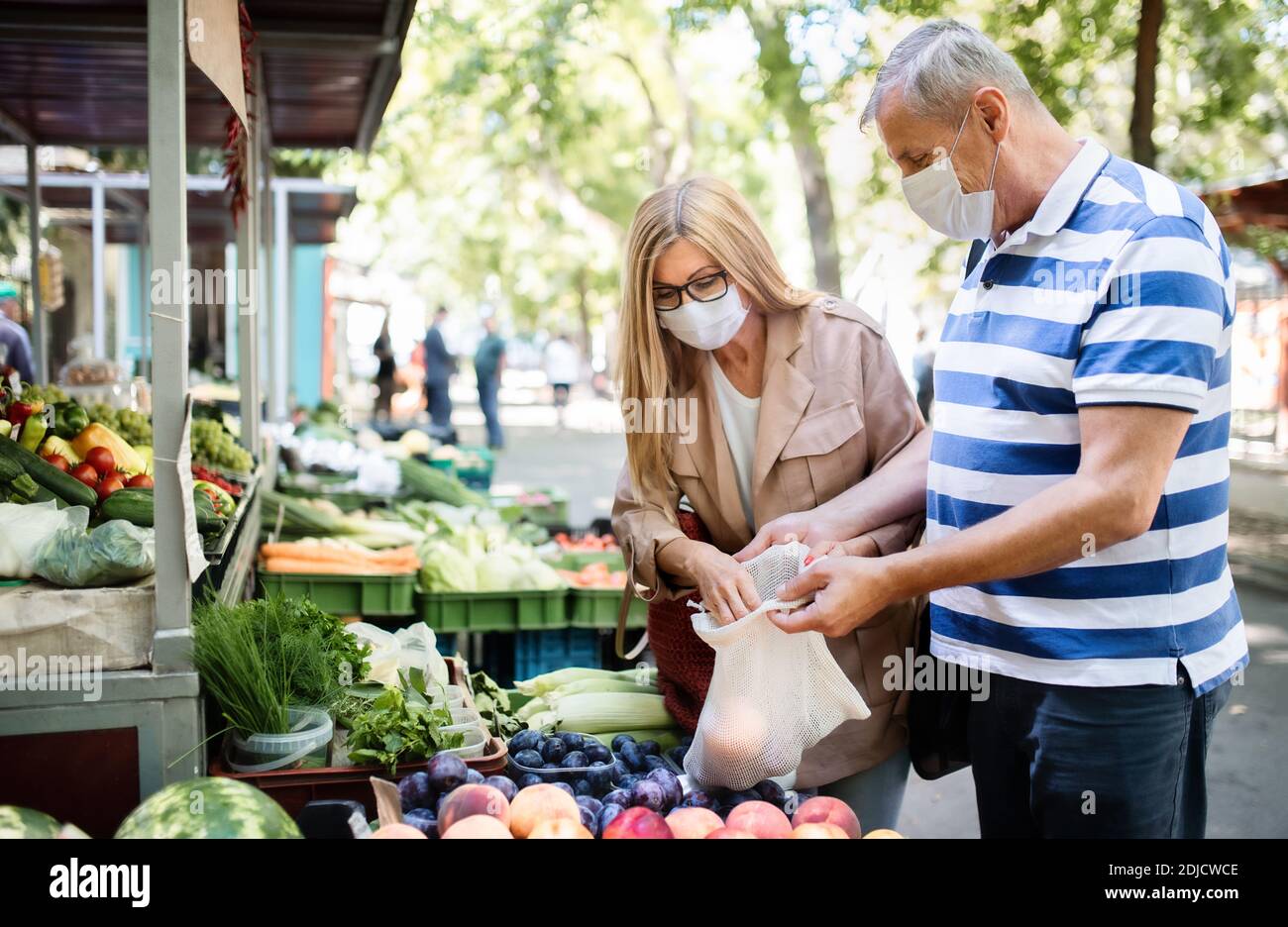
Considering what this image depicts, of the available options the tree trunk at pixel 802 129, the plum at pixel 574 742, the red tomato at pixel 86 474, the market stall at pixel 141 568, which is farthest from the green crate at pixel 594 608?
the tree trunk at pixel 802 129

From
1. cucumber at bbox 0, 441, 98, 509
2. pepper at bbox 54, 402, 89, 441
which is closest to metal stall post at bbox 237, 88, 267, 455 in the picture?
pepper at bbox 54, 402, 89, 441

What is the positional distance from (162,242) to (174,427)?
0.47 metres

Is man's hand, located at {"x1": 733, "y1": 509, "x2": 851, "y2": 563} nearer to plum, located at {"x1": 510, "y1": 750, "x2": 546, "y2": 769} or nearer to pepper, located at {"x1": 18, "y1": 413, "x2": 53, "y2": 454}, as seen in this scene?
plum, located at {"x1": 510, "y1": 750, "x2": 546, "y2": 769}

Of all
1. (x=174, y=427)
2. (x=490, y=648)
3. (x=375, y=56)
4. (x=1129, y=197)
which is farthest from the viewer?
(x=375, y=56)

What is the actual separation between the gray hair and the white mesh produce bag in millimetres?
1020

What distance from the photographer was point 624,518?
309 centimetres

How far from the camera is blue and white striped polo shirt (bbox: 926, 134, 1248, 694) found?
6.56ft

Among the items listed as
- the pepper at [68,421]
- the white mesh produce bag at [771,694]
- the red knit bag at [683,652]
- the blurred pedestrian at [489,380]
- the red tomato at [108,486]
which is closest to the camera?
the white mesh produce bag at [771,694]

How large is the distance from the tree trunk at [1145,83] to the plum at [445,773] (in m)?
8.21

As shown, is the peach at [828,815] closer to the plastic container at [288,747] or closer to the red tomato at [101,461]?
the plastic container at [288,747]

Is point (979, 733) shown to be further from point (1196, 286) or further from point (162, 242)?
point (162, 242)

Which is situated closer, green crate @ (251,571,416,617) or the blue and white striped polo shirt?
the blue and white striped polo shirt

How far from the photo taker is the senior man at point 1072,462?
6.56 feet
